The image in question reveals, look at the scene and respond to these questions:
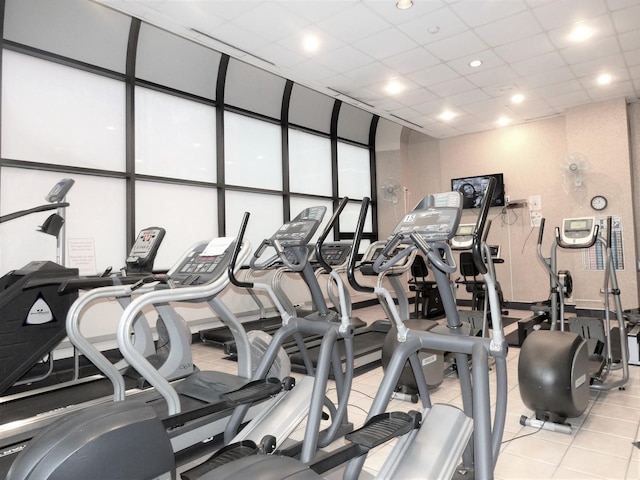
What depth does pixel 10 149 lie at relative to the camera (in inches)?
158

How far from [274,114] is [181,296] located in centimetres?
486

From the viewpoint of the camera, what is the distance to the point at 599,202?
6.26 meters

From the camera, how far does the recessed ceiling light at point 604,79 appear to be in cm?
533

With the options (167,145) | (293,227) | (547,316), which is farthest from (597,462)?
(167,145)

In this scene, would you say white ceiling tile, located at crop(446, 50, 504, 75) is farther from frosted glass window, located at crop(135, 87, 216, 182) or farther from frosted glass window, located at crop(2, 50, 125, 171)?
frosted glass window, located at crop(2, 50, 125, 171)

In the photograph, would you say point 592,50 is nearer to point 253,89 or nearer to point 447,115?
point 447,115

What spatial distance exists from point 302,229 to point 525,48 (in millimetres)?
3624

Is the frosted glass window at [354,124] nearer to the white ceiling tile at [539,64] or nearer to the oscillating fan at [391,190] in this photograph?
the oscillating fan at [391,190]

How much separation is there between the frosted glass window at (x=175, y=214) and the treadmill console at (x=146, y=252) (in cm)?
137

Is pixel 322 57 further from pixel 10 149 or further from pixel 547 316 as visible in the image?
pixel 547 316

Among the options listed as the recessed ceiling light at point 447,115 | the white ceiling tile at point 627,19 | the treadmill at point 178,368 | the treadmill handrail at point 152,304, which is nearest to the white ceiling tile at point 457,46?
the white ceiling tile at point 627,19

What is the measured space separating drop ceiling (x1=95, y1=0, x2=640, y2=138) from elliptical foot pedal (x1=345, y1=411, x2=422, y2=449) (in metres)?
3.31

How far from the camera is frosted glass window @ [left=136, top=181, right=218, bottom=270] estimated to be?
5.04 metres

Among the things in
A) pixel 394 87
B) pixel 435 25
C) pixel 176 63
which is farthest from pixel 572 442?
pixel 176 63
